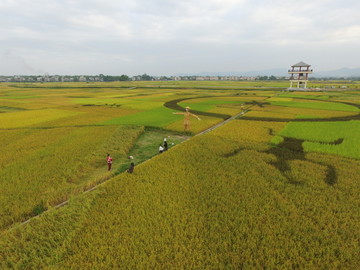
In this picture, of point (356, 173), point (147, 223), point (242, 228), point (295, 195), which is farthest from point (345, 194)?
point (147, 223)

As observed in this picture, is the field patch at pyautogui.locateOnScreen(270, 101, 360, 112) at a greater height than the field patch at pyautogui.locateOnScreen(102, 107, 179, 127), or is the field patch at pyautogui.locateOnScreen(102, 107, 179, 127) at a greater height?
the field patch at pyautogui.locateOnScreen(270, 101, 360, 112)

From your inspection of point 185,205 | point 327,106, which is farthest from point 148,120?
point 327,106

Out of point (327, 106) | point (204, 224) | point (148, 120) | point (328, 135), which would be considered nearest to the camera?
point (204, 224)

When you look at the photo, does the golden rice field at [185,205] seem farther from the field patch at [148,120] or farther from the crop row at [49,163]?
the field patch at [148,120]

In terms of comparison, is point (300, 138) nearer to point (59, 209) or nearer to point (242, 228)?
point (242, 228)

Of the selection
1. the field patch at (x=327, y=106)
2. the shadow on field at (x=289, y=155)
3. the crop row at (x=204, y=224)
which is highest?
the field patch at (x=327, y=106)

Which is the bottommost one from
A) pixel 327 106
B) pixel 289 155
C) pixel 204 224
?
pixel 204 224

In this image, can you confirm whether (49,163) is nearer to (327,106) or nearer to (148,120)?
(148,120)

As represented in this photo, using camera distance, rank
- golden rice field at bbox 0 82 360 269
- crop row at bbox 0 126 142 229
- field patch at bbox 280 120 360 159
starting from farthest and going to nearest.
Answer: field patch at bbox 280 120 360 159 → crop row at bbox 0 126 142 229 → golden rice field at bbox 0 82 360 269

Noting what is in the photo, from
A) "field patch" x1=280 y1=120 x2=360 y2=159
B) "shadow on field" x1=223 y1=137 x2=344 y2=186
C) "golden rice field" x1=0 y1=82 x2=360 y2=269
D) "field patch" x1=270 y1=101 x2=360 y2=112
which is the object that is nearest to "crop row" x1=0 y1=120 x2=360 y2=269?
"golden rice field" x1=0 y1=82 x2=360 y2=269

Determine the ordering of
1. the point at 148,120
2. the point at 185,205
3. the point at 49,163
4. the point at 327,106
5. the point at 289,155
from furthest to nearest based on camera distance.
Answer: the point at 327,106, the point at 148,120, the point at 289,155, the point at 49,163, the point at 185,205

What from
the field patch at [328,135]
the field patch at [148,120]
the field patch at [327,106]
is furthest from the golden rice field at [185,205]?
the field patch at [327,106]

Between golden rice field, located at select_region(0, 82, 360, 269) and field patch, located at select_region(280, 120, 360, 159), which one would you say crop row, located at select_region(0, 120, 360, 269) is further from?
field patch, located at select_region(280, 120, 360, 159)
